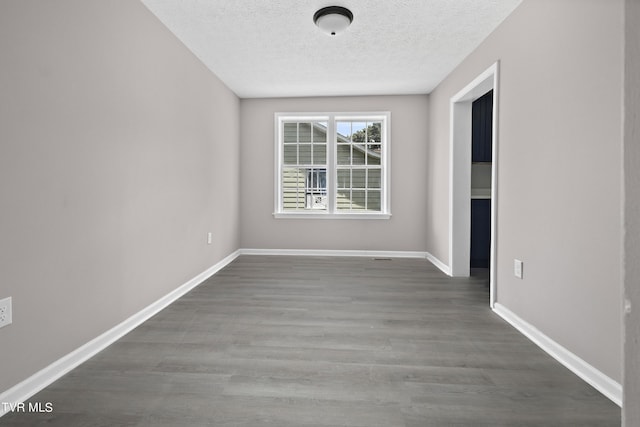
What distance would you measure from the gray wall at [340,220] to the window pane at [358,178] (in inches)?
19.4

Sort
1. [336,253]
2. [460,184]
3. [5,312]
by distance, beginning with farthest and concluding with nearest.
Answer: [336,253] → [460,184] → [5,312]

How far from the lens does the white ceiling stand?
9.06 feet

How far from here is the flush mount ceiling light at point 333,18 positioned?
9.04ft

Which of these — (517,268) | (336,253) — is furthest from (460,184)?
(336,253)

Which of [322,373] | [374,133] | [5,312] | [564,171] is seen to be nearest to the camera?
[5,312]

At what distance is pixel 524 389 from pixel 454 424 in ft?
1.79

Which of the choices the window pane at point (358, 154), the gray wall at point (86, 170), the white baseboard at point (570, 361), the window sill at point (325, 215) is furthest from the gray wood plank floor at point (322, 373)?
the window pane at point (358, 154)

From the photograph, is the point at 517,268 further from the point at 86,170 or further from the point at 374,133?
the point at 374,133

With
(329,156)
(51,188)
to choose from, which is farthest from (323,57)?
(51,188)

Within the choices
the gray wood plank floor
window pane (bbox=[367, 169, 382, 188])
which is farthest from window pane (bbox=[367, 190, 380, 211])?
the gray wood plank floor

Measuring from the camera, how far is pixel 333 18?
2.79 metres

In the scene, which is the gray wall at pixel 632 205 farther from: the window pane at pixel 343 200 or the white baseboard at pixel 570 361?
the window pane at pixel 343 200

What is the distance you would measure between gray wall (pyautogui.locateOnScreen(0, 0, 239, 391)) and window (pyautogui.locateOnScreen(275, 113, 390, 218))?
2.30 m

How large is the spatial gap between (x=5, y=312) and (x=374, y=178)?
4.82m
